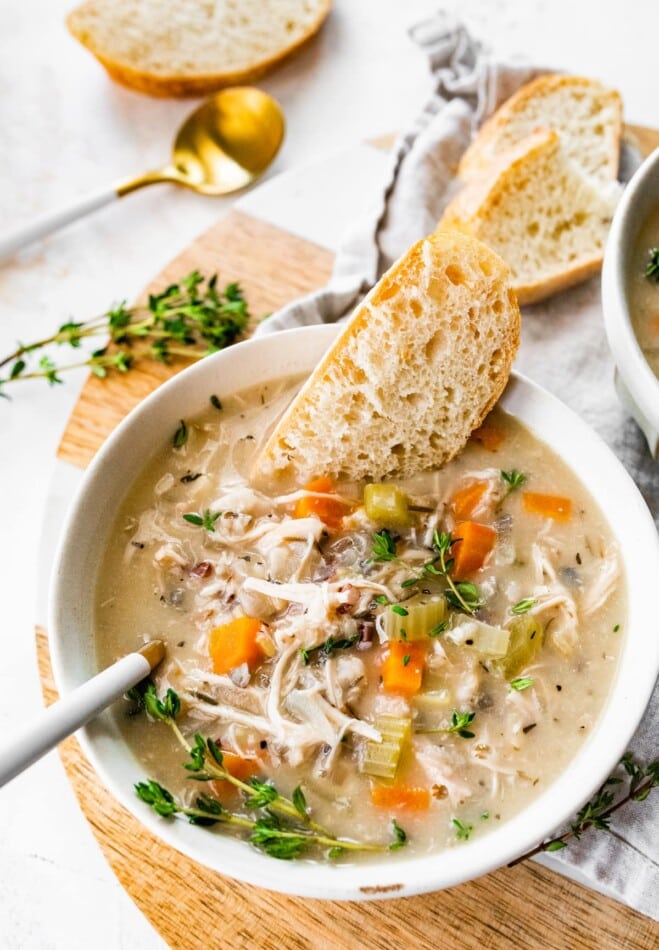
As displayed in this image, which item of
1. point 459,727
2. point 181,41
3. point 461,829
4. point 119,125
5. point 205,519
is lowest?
point 461,829

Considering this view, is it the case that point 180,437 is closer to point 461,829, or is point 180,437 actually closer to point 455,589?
point 455,589

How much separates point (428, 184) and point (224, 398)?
1.34m

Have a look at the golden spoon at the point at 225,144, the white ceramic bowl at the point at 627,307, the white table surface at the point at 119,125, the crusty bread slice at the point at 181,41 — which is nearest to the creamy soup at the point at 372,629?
the white ceramic bowl at the point at 627,307

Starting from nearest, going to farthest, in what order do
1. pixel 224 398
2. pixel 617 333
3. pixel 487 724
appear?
pixel 487 724
pixel 617 333
pixel 224 398

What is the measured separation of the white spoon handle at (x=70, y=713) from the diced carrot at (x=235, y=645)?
174mm

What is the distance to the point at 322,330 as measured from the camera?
3.17 metres

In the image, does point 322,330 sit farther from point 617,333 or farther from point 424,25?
point 424,25

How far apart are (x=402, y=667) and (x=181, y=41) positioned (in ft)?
10.4

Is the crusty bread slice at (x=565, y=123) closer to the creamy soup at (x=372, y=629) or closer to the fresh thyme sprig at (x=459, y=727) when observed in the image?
the creamy soup at (x=372, y=629)

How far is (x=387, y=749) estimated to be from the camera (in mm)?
2561

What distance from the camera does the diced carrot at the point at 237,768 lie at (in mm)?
2562

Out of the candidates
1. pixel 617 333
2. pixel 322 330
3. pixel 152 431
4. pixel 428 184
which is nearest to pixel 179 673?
pixel 152 431

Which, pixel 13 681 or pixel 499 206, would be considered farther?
pixel 499 206

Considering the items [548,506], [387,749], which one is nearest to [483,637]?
[387,749]
